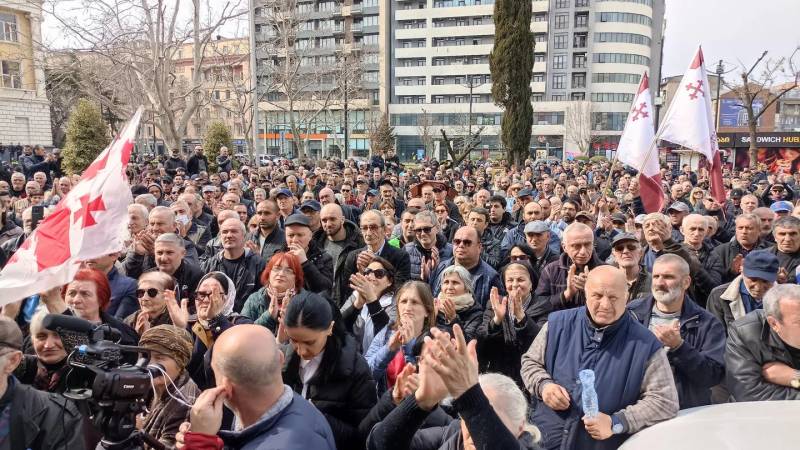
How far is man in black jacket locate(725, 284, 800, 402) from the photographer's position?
310cm

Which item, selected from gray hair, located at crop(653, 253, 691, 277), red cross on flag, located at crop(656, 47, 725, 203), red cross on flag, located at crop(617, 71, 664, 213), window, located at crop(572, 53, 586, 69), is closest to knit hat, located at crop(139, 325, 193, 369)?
gray hair, located at crop(653, 253, 691, 277)

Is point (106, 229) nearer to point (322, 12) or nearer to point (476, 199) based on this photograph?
point (476, 199)

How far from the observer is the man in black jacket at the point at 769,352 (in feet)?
10.2

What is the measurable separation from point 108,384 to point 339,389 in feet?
3.89

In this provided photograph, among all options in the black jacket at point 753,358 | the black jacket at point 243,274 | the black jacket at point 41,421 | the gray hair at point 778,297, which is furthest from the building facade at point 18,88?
the gray hair at point 778,297

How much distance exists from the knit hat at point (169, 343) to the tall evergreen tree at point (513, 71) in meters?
30.2

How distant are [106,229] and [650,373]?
3.03 metres

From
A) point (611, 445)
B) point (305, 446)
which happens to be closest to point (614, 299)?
point (611, 445)

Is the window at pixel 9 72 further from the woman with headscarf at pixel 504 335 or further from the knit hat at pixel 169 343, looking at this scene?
the woman with headscarf at pixel 504 335

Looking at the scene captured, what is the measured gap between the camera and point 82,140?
19.7 meters

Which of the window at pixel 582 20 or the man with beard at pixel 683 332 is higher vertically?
the window at pixel 582 20

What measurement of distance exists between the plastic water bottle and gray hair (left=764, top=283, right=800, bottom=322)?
1.22 metres

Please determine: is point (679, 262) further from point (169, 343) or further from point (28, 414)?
point (28, 414)

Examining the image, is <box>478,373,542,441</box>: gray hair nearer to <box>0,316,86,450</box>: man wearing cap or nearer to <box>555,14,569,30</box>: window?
<box>0,316,86,450</box>: man wearing cap
